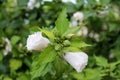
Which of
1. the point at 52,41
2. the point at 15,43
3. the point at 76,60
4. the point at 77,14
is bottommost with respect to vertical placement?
the point at 76,60

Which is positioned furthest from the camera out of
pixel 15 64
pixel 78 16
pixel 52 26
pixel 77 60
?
pixel 52 26

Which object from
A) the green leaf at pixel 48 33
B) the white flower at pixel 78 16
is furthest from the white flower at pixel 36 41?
the white flower at pixel 78 16

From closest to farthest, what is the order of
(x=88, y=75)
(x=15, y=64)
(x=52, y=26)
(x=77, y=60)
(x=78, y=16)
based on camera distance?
(x=77, y=60) < (x=88, y=75) < (x=15, y=64) < (x=78, y=16) < (x=52, y=26)

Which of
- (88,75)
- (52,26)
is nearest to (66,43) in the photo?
(88,75)

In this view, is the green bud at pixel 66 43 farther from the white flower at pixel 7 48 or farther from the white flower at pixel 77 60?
the white flower at pixel 7 48

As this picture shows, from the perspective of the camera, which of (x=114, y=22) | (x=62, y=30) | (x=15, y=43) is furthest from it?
(x=114, y=22)

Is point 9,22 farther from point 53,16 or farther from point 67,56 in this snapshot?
point 67,56

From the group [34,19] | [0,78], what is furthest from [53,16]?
[0,78]

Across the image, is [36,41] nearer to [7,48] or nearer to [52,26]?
[7,48]
